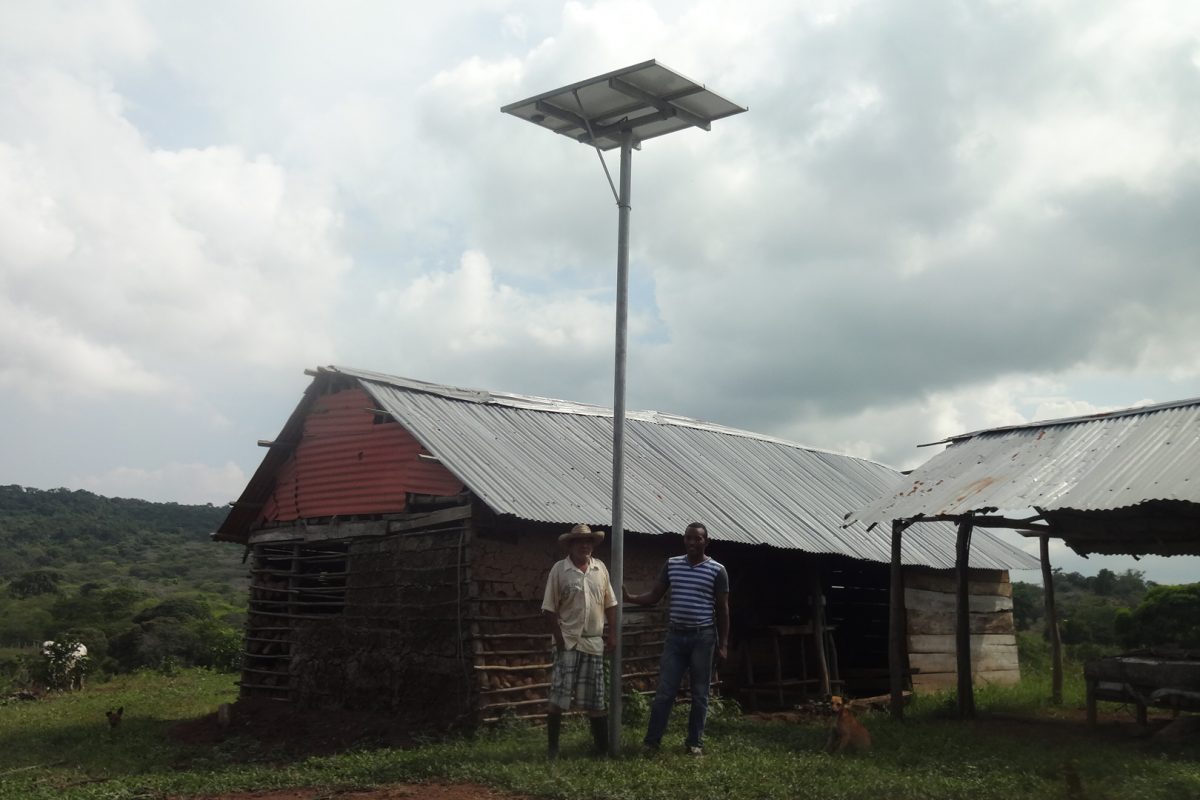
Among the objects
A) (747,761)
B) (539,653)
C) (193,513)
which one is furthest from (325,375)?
(193,513)

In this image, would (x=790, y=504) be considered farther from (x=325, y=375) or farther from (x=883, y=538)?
(x=325, y=375)

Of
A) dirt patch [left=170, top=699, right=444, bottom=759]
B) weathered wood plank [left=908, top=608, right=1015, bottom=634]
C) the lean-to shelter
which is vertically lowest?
dirt patch [left=170, top=699, right=444, bottom=759]

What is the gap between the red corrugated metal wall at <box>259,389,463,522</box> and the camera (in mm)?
13164

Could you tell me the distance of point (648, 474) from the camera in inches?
610

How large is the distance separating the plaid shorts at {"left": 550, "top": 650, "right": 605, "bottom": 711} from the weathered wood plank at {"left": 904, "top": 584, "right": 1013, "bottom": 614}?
8879 mm

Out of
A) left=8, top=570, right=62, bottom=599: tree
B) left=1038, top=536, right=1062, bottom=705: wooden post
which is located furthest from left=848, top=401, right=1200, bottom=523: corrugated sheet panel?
left=8, top=570, right=62, bottom=599: tree

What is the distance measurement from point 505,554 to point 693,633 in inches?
137

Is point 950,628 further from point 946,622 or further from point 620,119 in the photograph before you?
point 620,119

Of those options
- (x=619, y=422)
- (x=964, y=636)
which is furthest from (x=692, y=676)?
(x=964, y=636)

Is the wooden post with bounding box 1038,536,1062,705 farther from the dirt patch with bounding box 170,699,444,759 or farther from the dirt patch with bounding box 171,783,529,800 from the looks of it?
the dirt patch with bounding box 171,783,529,800

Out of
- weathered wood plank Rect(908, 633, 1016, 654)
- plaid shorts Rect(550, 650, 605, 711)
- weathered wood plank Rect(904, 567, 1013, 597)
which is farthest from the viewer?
weathered wood plank Rect(904, 567, 1013, 597)

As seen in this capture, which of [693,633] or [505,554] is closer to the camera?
[693,633]

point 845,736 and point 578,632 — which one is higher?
point 578,632

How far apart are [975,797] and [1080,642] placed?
69.2 ft
